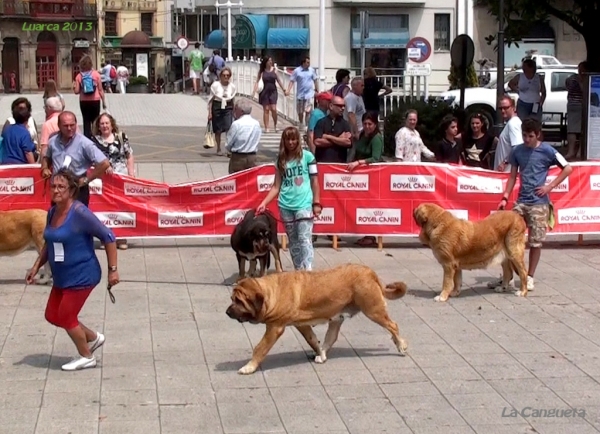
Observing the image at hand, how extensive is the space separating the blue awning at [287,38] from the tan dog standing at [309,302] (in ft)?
126

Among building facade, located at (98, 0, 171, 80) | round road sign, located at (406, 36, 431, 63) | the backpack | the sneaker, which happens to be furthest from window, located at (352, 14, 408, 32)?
the sneaker

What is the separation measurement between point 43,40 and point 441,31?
104 feet

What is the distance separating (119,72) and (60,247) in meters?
39.2

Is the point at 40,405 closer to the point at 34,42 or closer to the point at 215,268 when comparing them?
the point at 215,268

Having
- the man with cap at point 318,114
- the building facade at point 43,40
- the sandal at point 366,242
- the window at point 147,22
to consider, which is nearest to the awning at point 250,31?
the building facade at point 43,40

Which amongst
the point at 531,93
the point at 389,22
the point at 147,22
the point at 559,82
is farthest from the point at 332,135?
the point at 147,22

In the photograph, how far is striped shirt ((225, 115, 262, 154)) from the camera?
1291 centimetres

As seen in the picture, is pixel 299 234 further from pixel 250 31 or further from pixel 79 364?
pixel 250 31

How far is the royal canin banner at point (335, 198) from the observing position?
41.8ft

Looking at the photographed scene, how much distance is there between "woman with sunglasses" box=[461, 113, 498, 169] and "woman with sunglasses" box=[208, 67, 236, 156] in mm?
6495

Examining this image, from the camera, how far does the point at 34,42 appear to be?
68812 mm

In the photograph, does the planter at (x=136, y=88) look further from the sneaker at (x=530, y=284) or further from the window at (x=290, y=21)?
the sneaker at (x=530, y=284)

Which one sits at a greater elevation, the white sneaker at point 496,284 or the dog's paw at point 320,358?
the white sneaker at point 496,284

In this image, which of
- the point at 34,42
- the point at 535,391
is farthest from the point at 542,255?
the point at 34,42
